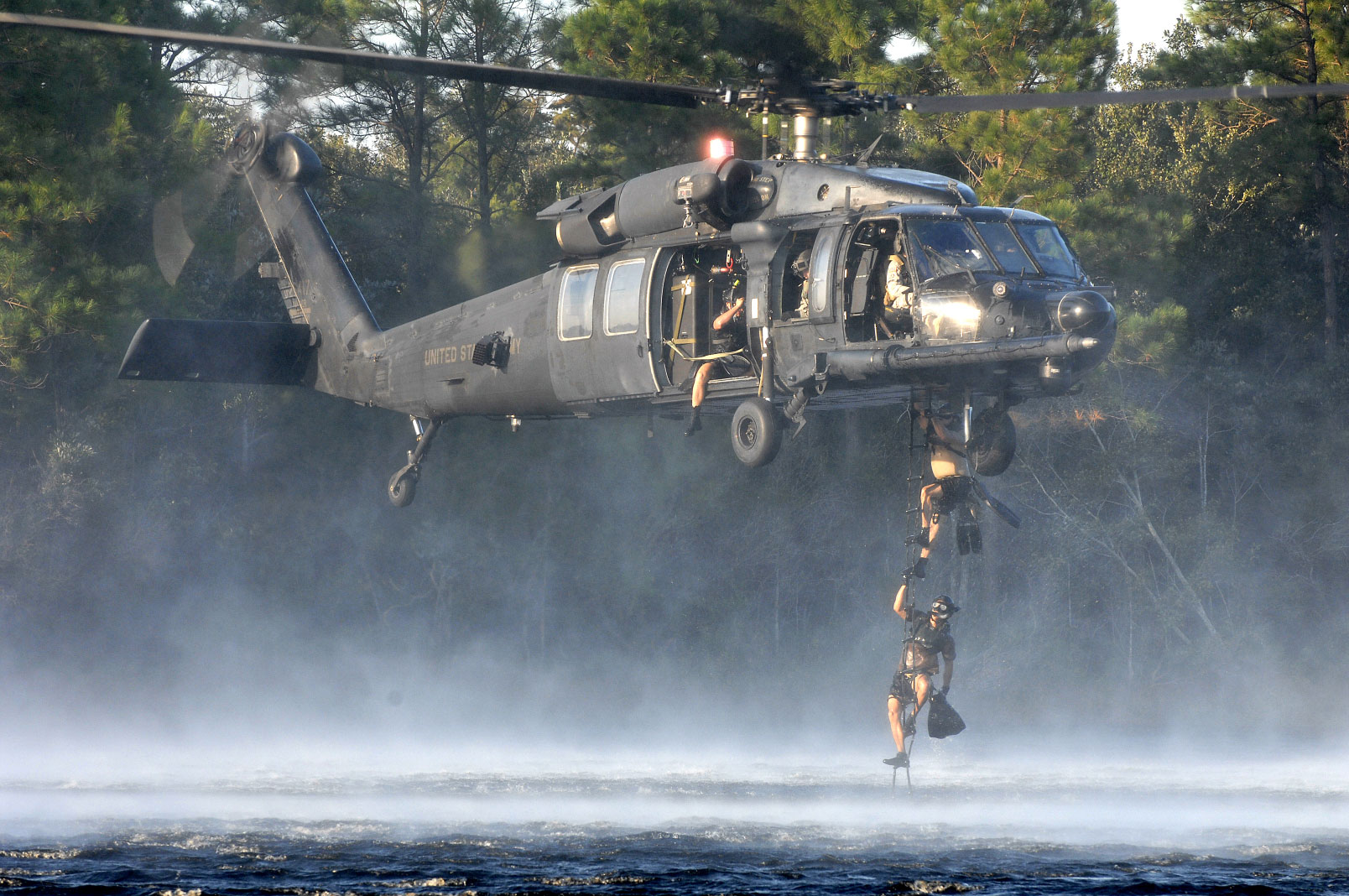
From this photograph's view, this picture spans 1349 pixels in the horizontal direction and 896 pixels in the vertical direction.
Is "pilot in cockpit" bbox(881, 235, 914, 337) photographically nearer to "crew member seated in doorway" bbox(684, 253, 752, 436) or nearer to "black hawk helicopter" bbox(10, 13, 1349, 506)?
"black hawk helicopter" bbox(10, 13, 1349, 506)

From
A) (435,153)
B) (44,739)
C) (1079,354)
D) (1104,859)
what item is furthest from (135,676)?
(1079,354)

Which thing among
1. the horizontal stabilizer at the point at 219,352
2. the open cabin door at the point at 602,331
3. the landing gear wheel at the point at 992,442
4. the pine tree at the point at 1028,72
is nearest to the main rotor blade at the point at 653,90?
the open cabin door at the point at 602,331

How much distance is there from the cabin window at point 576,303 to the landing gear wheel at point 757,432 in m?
2.36

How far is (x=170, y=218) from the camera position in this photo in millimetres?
26656

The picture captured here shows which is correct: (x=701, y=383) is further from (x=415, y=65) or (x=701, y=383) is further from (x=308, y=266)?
(x=308, y=266)

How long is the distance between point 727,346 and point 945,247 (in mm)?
2842

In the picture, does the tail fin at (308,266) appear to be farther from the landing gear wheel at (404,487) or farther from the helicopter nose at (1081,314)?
the helicopter nose at (1081,314)

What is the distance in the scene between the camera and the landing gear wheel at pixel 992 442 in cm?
1466

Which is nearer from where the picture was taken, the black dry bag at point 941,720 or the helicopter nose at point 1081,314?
the helicopter nose at point 1081,314

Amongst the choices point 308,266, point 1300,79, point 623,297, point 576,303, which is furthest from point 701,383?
point 1300,79

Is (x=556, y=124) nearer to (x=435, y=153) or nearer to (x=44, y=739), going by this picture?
(x=435, y=153)

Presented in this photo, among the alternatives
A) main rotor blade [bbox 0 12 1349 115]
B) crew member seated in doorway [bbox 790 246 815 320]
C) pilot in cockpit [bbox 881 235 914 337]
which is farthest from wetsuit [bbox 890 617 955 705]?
main rotor blade [bbox 0 12 1349 115]

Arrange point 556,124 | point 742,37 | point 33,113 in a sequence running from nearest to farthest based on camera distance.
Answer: point 33,113
point 742,37
point 556,124

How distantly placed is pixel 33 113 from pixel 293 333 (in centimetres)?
972
